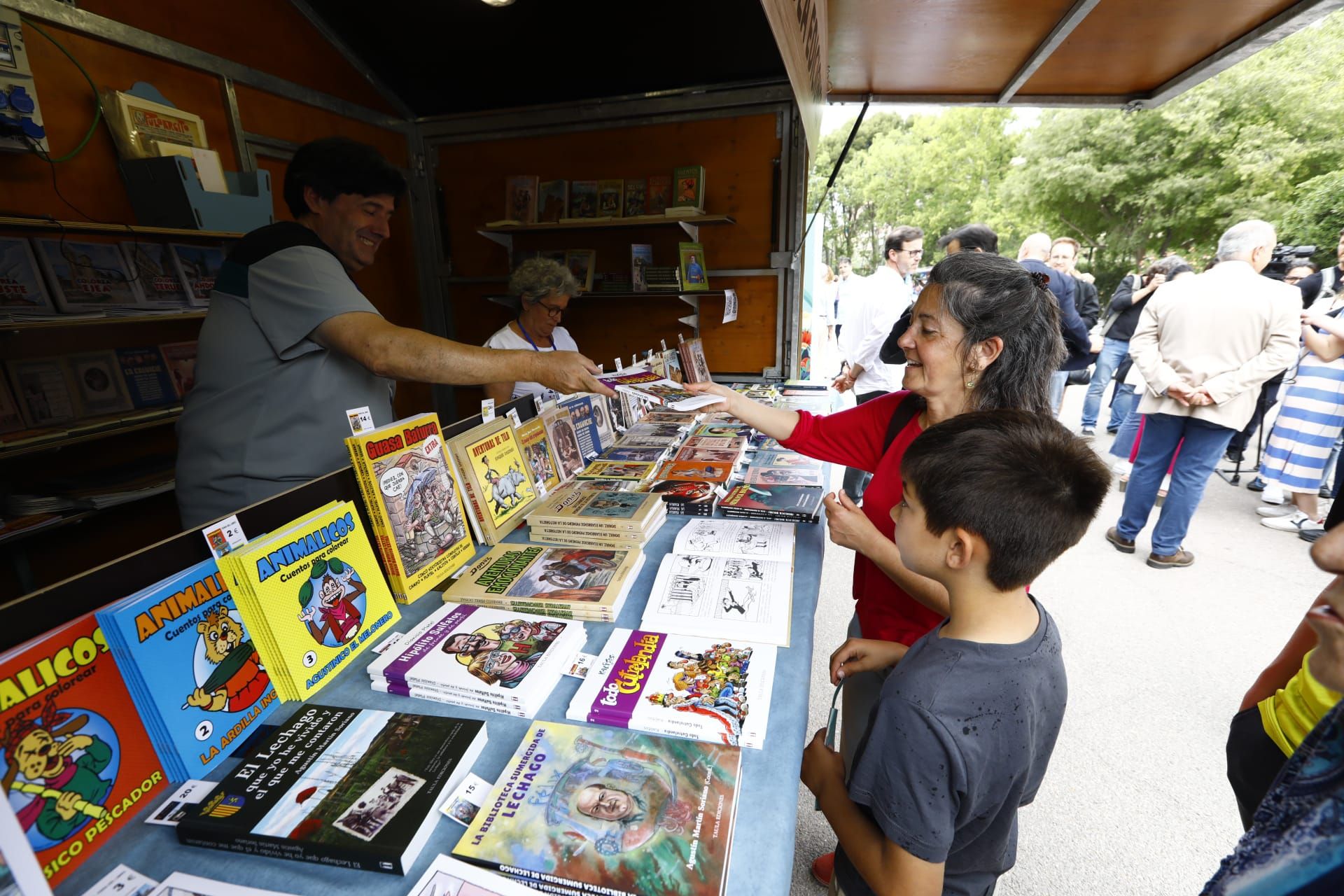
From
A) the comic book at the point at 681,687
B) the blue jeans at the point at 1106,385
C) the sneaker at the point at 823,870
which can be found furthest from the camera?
the blue jeans at the point at 1106,385

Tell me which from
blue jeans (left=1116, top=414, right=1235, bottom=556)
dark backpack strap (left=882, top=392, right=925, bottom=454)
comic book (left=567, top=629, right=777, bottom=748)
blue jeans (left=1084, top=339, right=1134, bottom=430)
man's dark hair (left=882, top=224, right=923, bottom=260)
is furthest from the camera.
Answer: blue jeans (left=1084, top=339, right=1134, bottom=430)

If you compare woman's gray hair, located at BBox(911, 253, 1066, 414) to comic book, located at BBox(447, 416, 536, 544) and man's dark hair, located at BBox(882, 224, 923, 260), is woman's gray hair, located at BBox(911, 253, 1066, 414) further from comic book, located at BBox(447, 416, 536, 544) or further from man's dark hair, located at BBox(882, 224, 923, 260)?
man's dark hair, located at BBox(882, 224, 923, 260)

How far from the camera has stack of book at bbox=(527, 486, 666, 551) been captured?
1526 millimetres

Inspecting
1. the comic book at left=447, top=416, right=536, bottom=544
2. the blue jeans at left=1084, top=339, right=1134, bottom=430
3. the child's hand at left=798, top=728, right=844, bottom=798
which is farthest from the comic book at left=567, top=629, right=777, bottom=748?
the blue jeans at left=1084, top=339, right=1134, bottom=430

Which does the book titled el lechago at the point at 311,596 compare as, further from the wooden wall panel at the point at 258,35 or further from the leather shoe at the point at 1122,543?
the leather shoe at the point at 1122,543

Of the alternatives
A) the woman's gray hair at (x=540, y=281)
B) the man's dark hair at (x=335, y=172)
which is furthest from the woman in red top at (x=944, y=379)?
the woman's gray hair at (x=540, y=281)

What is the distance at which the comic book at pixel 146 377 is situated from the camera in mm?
2717

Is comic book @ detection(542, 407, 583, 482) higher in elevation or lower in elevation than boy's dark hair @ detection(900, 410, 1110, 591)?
lower

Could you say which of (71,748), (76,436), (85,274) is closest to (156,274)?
(85,274)

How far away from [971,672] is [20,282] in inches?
140

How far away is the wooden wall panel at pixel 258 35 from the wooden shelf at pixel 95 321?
1.36 meters

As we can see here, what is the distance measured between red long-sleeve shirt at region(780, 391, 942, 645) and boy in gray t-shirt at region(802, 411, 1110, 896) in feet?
0.74

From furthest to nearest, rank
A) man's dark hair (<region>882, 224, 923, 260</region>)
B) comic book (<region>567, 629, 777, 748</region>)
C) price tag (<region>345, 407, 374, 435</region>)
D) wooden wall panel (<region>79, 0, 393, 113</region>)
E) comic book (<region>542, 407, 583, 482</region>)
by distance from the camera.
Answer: man's dark hair (<region>882, 224, 923, 260</region>) → wooden wall panel (<region>79, 0, 393, 113</region>) → comic book (<region>542, 407, 583, 482</region>) → price tag (<region>345, 407, 374, 435</region>) → comic book (<region>567, 629, 777, 748</region>)

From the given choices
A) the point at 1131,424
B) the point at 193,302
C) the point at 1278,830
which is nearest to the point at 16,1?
the point at 193,302
